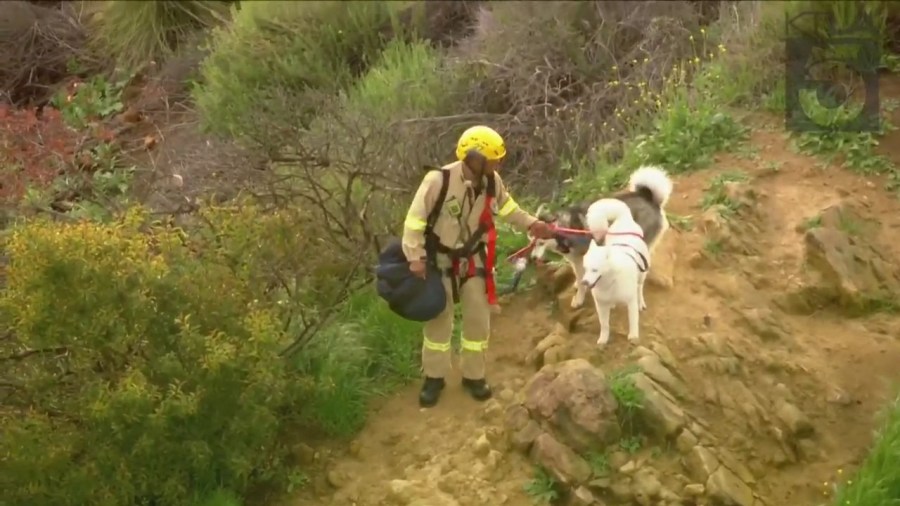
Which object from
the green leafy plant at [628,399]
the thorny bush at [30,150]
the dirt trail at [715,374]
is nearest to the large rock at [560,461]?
the dirt trail at [715,374]

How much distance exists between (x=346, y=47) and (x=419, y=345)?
4.75m

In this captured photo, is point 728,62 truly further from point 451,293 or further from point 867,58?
point 451,293

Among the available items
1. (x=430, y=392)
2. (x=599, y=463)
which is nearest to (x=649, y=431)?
(x=599, y=463)

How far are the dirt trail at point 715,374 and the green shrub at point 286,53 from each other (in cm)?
404

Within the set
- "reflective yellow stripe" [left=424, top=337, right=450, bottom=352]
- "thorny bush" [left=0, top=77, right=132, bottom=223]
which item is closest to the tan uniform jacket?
"reflective yellow stripe" [left=424, top=337, right=450, bottom=352]

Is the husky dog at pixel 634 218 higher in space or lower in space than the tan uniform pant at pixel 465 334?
higher

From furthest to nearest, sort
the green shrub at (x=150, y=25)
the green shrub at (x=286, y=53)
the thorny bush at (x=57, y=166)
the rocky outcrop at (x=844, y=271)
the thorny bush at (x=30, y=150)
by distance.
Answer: the green shrub at (x=150, y=25), the green shrub at (x=286, y=53), the thorny bush at (x=57, y=166), the thorny bush at (x=30, y=150), the rocky outcrop at (x=844, y=271)

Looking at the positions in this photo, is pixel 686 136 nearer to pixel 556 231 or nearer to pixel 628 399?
pixel 556 231

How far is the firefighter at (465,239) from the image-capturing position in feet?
16.1

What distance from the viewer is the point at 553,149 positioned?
757cm

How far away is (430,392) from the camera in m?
Result: 5.44

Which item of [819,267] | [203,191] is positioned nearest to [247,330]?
[203,191]

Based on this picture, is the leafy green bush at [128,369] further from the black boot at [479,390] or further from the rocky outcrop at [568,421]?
the rocky outcrop at [568,421]

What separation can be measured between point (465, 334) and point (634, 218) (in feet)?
3.49
